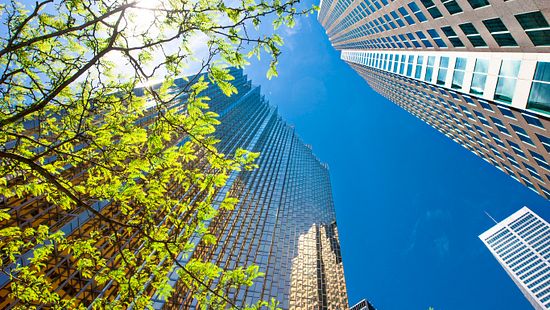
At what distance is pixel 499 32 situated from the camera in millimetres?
20062

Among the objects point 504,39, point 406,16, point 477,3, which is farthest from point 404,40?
point 504,39

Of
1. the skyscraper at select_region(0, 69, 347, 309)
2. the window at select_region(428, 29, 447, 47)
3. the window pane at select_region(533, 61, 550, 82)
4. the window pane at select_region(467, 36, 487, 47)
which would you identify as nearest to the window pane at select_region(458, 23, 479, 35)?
the window pane at select_region(467, 36, 487, 47)

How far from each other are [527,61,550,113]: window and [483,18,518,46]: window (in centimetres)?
307

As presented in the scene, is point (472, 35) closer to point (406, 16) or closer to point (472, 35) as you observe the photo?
point (472, 35)

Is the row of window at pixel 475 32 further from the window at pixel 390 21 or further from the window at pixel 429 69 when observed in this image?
the window at pixel 429 69

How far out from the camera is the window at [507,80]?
19328 millimetres

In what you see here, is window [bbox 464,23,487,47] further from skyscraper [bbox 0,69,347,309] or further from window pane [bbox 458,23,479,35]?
skyscraper [bbox 0,69,347,309]

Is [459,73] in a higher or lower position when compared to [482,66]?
lower

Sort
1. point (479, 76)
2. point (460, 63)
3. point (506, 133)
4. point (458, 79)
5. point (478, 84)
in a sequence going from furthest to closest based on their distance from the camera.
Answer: point (506, 133)
point (458, 79)
point (460, 63)
point (478, 84)
point (479, 76)

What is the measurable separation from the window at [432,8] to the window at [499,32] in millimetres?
6252

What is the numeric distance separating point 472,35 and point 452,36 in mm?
3344

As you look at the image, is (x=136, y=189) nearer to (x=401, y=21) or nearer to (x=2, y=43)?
(x=2, y=43)

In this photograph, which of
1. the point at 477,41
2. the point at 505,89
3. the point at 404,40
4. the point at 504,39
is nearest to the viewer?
the point at 504,39

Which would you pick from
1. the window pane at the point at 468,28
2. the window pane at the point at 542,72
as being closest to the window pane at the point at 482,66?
the window pane at the point at 468,28
